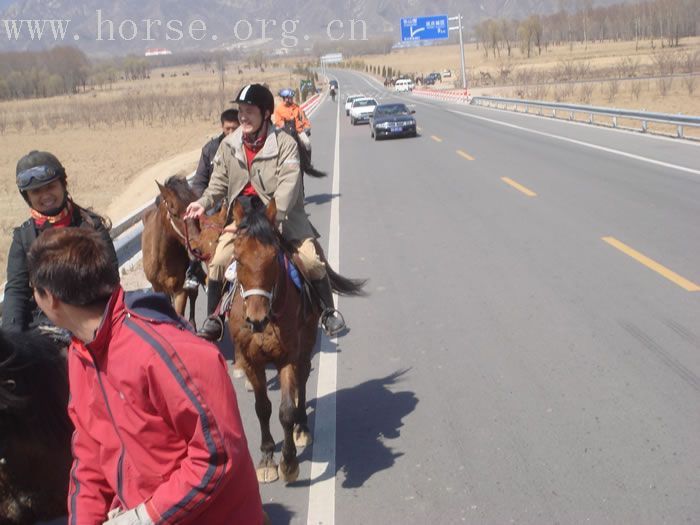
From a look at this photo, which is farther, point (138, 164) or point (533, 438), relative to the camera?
point (138, 164)

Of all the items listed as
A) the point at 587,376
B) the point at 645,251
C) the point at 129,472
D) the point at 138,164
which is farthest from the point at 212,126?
the point at 129,472

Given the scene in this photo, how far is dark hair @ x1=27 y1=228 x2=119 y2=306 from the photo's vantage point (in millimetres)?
2559

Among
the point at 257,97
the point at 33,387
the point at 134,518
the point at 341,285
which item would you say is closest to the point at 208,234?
the point at 341,285

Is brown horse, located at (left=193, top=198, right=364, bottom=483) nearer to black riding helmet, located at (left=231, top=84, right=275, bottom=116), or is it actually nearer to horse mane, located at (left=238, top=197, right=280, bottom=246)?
horse mane, located at (left=238, top=197, right=280, bottom=246)

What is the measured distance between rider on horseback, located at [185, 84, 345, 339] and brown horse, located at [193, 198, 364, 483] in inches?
14.3

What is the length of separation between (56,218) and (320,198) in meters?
13.4

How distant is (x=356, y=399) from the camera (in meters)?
6.68

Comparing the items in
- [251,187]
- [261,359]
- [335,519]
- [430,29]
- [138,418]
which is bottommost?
[335,519]

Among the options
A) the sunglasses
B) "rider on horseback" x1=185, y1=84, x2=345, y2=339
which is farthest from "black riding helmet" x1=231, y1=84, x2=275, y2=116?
the sunglasses

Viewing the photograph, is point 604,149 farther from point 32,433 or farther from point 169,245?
point 32,433

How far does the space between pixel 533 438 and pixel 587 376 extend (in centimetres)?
126

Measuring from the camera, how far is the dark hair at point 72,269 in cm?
256

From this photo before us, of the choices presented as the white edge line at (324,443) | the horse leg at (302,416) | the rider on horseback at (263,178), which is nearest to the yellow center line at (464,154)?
the white edge line at (324,443)

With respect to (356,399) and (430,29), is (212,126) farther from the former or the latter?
(356,399)
